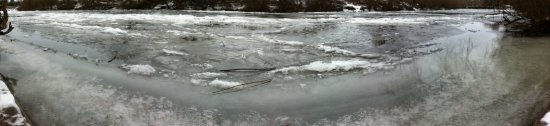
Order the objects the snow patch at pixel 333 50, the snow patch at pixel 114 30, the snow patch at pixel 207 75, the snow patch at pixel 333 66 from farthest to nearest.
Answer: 1. the snow patch at pixel 114 30
2. the snow patch at pixel 333 50
3. the snow patch at pixel 333 66
4. the snow patch at pixel 207 75

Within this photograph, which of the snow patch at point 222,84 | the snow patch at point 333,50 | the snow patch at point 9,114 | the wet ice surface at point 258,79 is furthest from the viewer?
the snow patch at point 333,50

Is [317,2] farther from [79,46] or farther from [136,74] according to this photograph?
[136,74]

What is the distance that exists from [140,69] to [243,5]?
2014 cm

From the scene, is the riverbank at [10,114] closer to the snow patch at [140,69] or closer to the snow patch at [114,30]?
the snow patch at [140,69]

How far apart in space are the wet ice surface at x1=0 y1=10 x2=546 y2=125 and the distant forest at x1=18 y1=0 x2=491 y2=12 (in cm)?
1405

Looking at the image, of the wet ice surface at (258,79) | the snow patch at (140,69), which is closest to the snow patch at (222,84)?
the wet ice surface at (258,79)

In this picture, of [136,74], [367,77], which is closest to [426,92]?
[367,77]

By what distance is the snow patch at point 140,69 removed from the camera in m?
9.57

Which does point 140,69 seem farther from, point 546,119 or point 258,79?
point 546,119

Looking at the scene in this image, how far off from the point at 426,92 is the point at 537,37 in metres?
9.33

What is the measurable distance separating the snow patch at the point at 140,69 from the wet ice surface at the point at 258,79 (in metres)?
0.02

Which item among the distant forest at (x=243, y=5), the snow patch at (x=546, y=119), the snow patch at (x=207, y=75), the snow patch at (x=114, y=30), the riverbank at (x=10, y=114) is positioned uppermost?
the distant forest at (x=243, y=5)

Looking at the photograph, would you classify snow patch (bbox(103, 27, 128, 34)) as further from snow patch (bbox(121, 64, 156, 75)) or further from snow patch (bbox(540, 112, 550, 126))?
snow patch (bbox(540, 112, 550, 126))

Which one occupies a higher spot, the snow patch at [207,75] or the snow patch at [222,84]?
the snow patch at [207,75]
